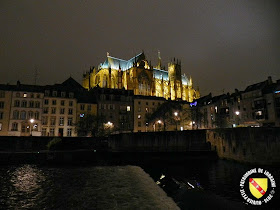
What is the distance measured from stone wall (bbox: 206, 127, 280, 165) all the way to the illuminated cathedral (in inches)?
2286

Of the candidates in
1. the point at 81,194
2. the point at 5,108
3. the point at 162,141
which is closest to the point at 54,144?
the point at 5,108

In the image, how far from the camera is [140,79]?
88312mm

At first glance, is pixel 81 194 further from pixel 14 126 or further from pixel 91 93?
pixel 91 93

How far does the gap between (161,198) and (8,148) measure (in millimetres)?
42634

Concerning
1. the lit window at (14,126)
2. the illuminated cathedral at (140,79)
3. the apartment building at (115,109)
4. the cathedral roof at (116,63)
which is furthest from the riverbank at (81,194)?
the cathedral roof at (116,63)

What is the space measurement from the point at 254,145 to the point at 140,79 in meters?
65.5

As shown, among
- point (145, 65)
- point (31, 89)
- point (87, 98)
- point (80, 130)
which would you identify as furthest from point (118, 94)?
point (145, 65)

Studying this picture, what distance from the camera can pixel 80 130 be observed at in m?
51.9

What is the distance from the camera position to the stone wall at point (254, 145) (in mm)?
26000

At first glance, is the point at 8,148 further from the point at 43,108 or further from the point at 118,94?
the point at 118,94

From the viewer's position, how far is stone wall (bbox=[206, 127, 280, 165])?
26.0m

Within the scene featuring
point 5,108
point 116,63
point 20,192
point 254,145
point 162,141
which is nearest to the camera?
point 20,192

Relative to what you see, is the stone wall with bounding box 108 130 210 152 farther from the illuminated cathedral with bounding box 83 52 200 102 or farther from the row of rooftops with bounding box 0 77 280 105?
the illuminated cathedral with bounding box 83 52 200 102

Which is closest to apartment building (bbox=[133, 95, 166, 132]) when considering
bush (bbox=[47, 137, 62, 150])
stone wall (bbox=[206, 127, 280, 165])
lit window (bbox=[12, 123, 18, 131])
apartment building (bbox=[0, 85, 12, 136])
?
bush (bbox=[47, 137, 62, 150])
